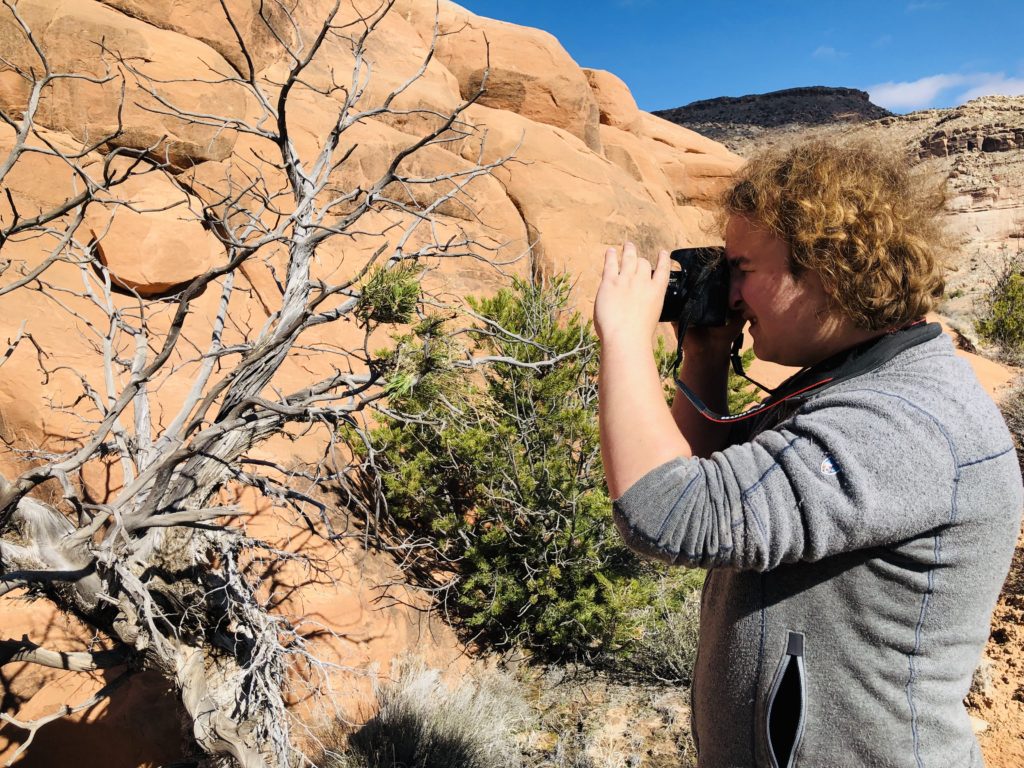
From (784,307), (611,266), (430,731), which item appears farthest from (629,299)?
(430,731)

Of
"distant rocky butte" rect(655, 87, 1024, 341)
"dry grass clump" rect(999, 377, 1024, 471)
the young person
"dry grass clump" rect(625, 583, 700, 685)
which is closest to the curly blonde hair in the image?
the young person

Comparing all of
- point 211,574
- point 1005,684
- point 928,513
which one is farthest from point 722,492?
point 1005,684

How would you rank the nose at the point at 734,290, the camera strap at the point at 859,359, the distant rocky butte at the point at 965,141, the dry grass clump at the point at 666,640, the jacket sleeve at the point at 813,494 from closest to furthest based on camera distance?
the jacket sleeve at the point at 813,494, the camera strap at the point at 859,359, the nose at the point at 734,290, the dry grass clump at the point at 666,640, the distant rocky butte at the point at 965,141

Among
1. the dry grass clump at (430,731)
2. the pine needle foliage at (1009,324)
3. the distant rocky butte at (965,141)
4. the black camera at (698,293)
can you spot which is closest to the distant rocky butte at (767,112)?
the distant rocky butte at (965,141)

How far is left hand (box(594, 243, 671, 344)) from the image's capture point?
943 mm

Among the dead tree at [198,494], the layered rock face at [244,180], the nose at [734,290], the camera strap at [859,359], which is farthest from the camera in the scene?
the layered rock face at [244,180]

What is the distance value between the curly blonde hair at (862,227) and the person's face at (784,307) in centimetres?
2

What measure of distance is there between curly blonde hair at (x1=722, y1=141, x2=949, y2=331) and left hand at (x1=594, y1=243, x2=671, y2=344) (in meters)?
0.19

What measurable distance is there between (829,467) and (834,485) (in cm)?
2

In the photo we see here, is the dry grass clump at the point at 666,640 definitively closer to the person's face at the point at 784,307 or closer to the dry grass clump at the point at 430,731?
the dry grass clump at the point at 430,731

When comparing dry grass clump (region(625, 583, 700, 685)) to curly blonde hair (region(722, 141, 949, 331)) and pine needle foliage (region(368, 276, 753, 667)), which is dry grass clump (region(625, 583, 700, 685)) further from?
curly blonde hair (region(722, 141, 949, 331))

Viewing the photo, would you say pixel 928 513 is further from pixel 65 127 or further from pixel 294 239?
pixel 65 127

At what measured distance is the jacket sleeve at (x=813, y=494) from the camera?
2.60 feet

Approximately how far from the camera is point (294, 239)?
309 cm
